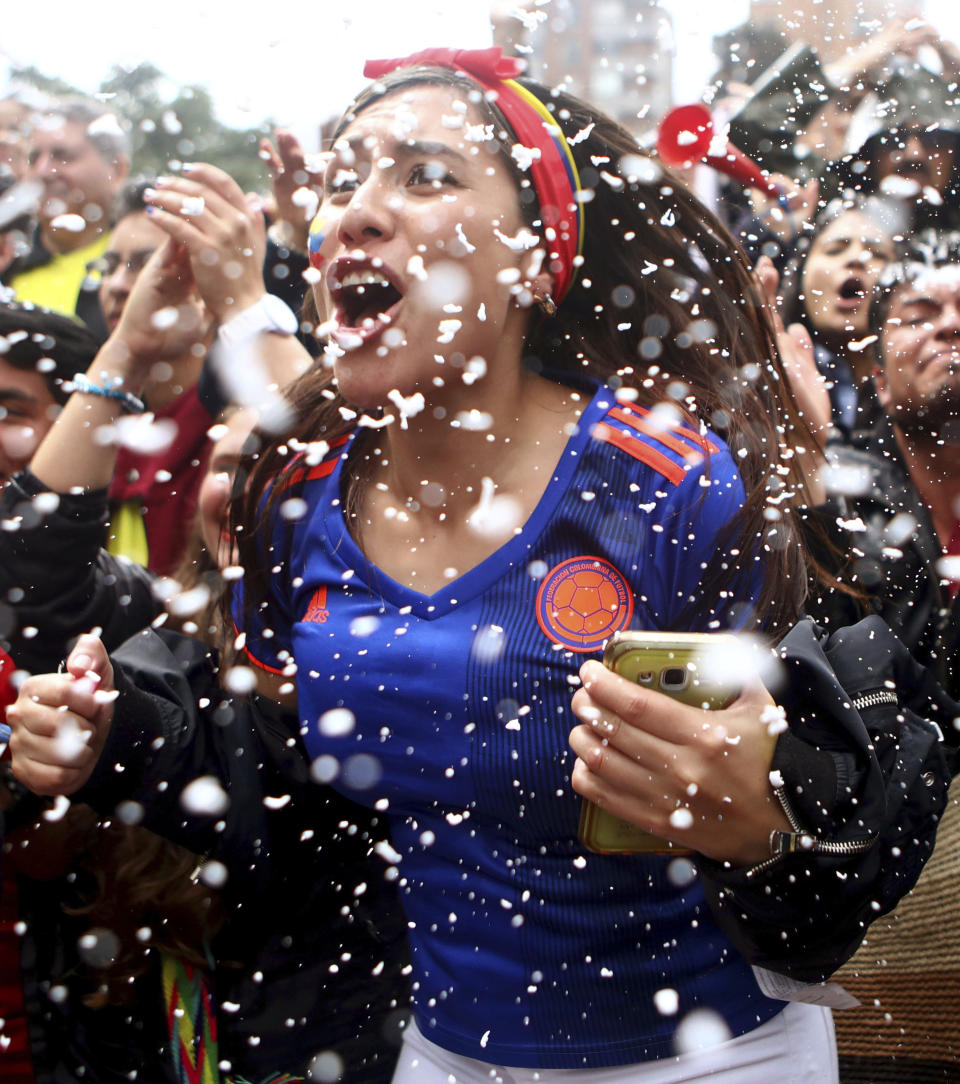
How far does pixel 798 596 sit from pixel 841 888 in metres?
0.34

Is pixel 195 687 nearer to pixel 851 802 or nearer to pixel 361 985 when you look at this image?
pixel 361 985

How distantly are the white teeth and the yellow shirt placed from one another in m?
1.49

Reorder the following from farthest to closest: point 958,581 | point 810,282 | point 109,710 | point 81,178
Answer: point 81,178, point 810,282, point 958,581, point 109,710

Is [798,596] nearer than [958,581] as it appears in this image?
Yes

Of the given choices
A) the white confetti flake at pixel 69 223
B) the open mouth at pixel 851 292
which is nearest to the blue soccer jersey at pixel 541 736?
the open mouth at pixel 851 292

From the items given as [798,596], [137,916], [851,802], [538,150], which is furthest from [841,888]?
[137,916]

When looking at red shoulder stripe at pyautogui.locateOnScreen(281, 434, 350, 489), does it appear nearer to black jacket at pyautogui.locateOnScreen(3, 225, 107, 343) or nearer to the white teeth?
the white teeth

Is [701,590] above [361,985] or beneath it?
above

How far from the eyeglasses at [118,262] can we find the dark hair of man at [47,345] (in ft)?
1.35

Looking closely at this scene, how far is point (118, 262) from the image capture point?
8.25 feet

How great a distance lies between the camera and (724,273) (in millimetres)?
1575

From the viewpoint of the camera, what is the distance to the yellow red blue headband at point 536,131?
139 cm

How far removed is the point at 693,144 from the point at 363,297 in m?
0.84

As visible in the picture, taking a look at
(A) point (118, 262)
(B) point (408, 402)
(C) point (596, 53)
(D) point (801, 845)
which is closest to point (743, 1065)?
(D) point (801, 845)
